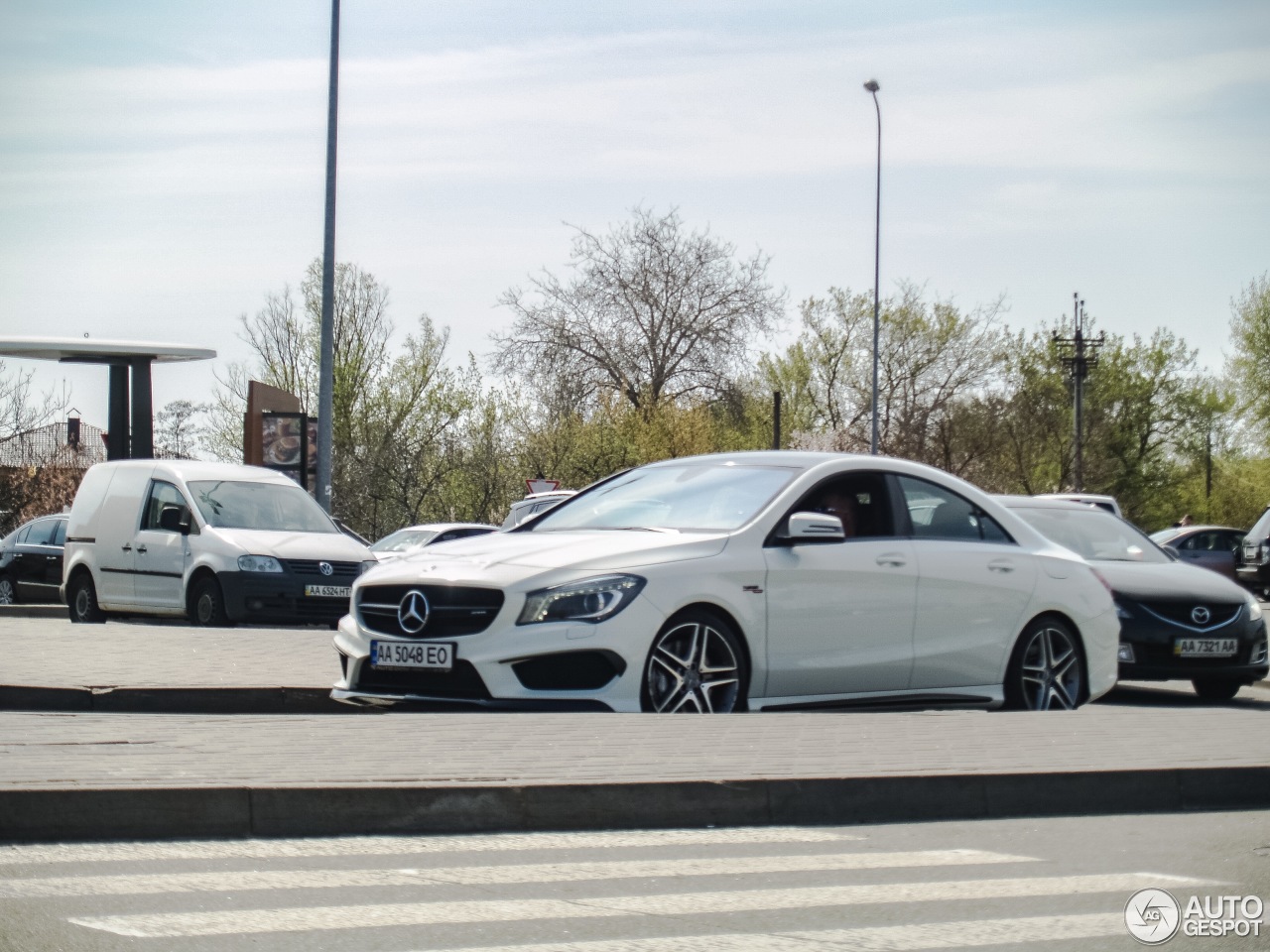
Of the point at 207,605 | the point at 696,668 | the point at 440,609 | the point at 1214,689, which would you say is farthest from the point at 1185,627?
the point at 207,605

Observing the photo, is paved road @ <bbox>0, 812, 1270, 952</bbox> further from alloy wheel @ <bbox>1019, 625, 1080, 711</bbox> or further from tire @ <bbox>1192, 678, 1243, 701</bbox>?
tire @ <bbox>1192, 678, 1243, 701</bbox>

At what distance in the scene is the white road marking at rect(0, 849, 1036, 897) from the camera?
530cm

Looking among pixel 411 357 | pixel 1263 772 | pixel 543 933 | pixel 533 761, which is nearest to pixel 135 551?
pixel 533 761

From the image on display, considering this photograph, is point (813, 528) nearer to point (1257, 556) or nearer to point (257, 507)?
point (257, 507)

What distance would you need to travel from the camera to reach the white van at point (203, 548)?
16875 millimetres

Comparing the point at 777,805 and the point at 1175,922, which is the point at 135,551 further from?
the point at 1175,922

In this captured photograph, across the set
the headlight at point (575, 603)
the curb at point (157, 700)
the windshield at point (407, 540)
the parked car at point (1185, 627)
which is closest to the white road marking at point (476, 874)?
the headlight at point (575, 603)

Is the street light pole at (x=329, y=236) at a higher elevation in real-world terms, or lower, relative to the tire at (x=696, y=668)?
higher

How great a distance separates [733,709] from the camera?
8914mm

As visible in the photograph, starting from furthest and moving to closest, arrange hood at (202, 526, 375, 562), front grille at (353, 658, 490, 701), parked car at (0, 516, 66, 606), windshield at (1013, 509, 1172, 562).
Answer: parked car at (0, 516, 66, 606) < hood at (202, 526, 375, 562) < windshield at (1013, 509, 1172, 562) < front grille at (353, 658, 490, 701)

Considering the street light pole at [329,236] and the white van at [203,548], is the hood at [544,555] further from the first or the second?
the street light pole at [329,236]

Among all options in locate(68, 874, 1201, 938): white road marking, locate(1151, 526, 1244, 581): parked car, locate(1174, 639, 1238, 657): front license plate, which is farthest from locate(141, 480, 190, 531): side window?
locate(1151, 526, 1244, 581): parked car

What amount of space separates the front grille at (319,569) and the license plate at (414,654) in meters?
8.38

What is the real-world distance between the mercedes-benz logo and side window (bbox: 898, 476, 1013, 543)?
2.98 meters
